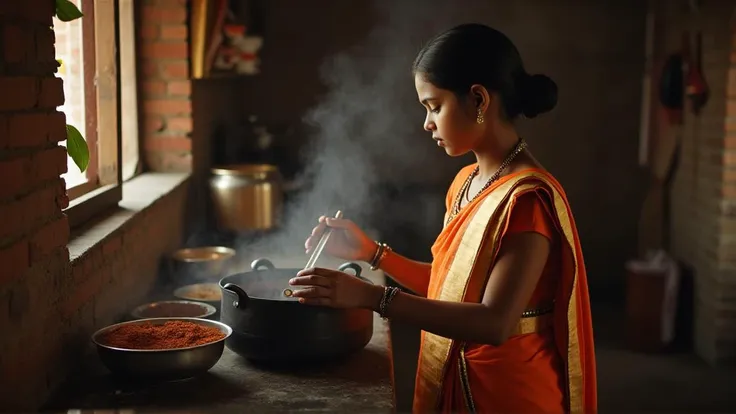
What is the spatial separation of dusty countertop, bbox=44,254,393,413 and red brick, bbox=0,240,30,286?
314mm

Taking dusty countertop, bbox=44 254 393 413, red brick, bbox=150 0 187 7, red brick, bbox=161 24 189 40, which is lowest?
dusty countertop, bbox=44 254 393 413

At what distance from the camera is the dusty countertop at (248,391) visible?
1638 mm

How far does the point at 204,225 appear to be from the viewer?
151 inches

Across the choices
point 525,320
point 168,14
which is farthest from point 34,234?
point 168,14

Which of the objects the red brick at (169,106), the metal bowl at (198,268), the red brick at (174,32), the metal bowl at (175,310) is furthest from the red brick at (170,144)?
the metal bowl at (175,310)

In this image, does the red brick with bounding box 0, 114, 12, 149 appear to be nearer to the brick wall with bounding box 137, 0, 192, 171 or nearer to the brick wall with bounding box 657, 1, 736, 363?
the brick wall with bounding box 137, 0, 192, 171

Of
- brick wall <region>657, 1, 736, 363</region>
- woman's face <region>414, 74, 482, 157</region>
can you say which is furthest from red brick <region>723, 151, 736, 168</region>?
woman's face <region>414, 74, 482, 157</region>

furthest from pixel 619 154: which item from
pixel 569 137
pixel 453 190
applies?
pixel 453 190

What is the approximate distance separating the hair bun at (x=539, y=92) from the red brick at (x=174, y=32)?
2.10m

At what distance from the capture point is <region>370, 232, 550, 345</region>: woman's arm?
168 centimetres

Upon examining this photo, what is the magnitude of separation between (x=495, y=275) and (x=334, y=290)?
1.10ft

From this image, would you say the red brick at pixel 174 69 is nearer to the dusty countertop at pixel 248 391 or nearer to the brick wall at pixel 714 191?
the dusty countertop at pixel 248 391

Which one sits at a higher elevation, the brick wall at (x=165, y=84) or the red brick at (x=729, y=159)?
the brick wall at (x=165, y=84)

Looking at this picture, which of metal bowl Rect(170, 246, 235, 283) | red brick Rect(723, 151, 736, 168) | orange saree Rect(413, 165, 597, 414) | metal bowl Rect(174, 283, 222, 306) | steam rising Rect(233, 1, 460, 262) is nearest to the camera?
orange saree Rect(413, 165, 597, 414)
